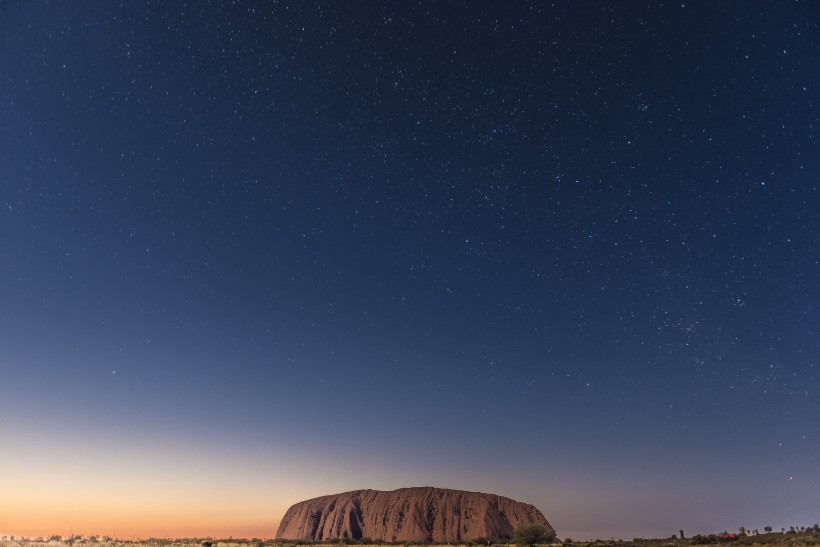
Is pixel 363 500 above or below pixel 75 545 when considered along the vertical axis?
above

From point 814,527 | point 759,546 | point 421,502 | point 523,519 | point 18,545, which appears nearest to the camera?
point 18,545

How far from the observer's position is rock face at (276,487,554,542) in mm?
168750

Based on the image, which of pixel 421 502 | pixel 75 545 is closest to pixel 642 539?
pixel 75 545

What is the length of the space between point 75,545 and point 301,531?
529ft

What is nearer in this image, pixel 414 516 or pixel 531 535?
pixel 531 535

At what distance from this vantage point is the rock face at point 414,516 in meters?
169

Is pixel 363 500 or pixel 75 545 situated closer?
pixel 75 545

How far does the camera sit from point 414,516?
17850cm

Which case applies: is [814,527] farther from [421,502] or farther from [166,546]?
[421,502]

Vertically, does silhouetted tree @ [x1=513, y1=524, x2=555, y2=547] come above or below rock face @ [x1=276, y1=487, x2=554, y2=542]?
below

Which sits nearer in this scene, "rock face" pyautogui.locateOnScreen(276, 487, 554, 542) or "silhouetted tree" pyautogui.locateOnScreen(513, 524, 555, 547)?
"silhouetted tree" pyautogui.locateOnScreen(513, 524, 555, 547)

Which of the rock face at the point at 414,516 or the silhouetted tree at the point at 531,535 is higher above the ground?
the rock face at the point at 414,516

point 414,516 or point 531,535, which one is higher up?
point 414,516

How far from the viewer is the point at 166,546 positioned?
52.9 meters
